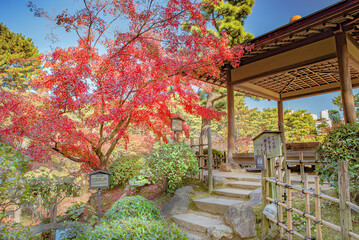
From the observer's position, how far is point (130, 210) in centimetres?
376

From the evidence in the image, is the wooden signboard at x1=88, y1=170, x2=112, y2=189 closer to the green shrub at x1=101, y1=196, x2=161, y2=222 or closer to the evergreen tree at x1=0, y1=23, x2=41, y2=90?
the green shrub at x1=101, y1=196, x2=161, y2=222

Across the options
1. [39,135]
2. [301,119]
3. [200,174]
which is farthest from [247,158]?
[301,119]

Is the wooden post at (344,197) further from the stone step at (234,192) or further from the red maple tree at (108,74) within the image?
the red maple tree at (108,74)

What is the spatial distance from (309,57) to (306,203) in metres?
5.66

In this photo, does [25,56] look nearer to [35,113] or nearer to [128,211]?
[35,113]

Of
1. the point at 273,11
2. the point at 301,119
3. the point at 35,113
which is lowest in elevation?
the point at 35,113

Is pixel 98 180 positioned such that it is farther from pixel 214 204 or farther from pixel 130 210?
pixel 214 204

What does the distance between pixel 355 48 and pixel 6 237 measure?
9.41 m

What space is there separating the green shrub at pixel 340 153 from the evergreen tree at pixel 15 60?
1567 centimetres

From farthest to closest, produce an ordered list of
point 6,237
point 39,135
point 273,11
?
point 273,11, point 39,135, point 6,237

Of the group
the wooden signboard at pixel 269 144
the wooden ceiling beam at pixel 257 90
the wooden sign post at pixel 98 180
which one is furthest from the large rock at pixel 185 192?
the wooden ceiling beam at pixel 257 90

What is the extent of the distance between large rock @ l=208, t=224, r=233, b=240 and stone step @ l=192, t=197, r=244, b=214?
59 centimetres

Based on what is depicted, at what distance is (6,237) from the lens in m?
2.63

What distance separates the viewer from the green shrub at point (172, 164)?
524 cm
